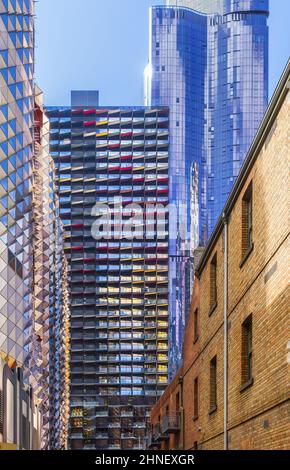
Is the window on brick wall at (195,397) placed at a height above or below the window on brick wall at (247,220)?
below

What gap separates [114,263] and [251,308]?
6381 inches

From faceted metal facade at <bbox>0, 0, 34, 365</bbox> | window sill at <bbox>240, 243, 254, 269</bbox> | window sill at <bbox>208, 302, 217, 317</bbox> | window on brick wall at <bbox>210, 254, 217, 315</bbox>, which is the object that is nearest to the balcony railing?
window on brick wall at <bbox>210, 254, 217, 315</bbox>

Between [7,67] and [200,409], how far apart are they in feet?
169

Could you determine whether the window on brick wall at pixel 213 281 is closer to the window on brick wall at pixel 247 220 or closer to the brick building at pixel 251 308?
the brick building at pixel 251 308

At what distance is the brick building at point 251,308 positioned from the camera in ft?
57.9

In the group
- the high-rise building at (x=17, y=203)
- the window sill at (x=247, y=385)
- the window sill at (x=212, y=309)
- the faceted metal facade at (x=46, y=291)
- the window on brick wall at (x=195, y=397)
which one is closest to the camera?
the window sill at (x=247, y=385)

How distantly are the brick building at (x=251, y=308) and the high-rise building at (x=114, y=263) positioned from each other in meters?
139

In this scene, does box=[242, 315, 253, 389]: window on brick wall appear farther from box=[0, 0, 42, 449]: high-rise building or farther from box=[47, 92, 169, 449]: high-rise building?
box=[47, 92, 169, 449]: high-rise building

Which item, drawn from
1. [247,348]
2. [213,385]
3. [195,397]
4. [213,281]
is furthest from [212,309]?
[195,397]

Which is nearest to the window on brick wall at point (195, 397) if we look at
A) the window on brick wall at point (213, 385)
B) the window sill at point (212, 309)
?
the window on brick wall at point (213, 385)

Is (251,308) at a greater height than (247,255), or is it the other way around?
(247,255)

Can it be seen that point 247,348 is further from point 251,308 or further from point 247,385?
point 251,308

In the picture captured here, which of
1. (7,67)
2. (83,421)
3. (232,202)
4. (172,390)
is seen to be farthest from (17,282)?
(83,421)

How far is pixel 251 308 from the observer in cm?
2111
